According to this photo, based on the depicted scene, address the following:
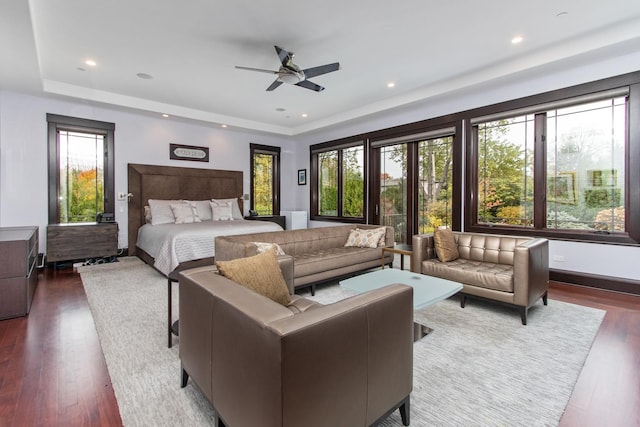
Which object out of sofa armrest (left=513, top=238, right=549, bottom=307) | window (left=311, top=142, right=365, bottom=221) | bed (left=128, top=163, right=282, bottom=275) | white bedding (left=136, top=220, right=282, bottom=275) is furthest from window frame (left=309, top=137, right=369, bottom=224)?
sofa armrest (left=513, top=238, right=549, bottom=307)

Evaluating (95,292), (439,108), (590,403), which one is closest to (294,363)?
(590,403)

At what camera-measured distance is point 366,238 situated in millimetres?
4695

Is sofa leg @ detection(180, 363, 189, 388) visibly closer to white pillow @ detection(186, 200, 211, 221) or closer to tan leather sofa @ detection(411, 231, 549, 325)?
tan leather sofa @ detection(411, 231, 549, 325)

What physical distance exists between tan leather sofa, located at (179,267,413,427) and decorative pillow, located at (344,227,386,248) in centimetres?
310

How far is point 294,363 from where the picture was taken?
104 cm

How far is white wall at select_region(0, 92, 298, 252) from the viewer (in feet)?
16.2

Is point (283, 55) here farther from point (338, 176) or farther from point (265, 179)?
point (265, 179)

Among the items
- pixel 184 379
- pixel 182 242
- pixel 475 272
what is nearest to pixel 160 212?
pixel 182 242

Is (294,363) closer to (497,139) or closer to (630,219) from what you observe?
(630,219)

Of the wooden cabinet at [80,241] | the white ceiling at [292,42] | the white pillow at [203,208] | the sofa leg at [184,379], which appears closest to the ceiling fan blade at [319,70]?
the white ceiling at [292,42]

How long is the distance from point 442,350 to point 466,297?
1142mm

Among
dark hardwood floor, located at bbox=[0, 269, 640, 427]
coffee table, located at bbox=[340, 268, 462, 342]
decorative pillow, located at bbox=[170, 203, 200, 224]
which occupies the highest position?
decorative pillow, located at bbox=[170, 203, 200, 224]

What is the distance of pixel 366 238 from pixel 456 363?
2.60 meters

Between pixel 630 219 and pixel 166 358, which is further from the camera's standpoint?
pixel 630 219
